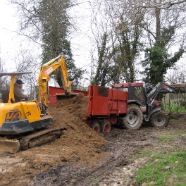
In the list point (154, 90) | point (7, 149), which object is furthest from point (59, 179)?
point (154, 90)

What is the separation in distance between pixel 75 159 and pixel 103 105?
4.79 metres

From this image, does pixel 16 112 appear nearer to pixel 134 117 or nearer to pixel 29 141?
pixel 29 141

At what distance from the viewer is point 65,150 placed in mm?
9281

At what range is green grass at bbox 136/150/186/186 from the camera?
19.4 feet

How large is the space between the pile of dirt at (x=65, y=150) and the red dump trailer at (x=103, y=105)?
0.39 m

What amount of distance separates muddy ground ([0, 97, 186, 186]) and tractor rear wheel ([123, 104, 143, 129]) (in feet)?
9.03

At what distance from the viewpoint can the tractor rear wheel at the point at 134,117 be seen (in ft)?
50.6

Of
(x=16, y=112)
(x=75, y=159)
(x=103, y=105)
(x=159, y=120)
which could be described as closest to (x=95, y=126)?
(x=103, y=105)

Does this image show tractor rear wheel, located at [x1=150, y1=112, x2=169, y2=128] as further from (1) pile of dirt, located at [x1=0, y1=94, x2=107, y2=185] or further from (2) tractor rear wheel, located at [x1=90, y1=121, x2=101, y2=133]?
(1) pile of dirt, located at [x1=0, y1=94, x2=107, y2=185]

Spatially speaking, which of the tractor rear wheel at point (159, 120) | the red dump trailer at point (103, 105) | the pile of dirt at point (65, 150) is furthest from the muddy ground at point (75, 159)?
the tractor rear wheel at point (159, 120)

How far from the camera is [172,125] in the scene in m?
17.2

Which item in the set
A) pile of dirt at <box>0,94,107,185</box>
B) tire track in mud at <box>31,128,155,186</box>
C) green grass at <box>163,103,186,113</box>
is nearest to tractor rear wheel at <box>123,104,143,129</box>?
pile of dirt at <box>0,94,107,185</box>

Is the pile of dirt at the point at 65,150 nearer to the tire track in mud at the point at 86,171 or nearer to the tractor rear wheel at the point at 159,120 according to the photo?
the tire track in mud at the point at 86,171

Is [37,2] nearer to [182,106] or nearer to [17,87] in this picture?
[182,106]
